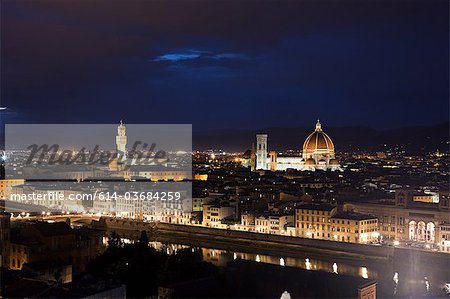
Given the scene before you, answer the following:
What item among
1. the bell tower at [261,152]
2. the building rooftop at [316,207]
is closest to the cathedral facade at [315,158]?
the bell tower at [261,152]

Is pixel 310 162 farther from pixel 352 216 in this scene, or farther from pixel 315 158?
pixel 352 216

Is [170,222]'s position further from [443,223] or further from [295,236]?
[443,223]

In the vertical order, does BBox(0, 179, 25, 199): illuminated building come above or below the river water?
above

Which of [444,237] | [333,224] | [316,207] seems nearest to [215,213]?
[316,207]

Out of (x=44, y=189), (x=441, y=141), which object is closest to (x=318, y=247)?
(x=44, y=189)

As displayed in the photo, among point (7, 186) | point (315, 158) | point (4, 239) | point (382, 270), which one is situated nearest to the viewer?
point (4, 239)

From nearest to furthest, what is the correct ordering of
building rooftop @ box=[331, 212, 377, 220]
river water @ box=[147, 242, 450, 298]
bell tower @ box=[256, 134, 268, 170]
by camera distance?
river water @ box=[147, 242, 450, 298] < building rooftop @ box=[331, 212, 377, 220] < bell tower @ box=[256, 134, 268, 170]

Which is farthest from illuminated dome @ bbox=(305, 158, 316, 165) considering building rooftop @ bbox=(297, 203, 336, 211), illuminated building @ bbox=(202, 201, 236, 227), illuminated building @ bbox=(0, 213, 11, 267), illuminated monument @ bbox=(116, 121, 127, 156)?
illuminated building @ bbox=(0, 213, 11, 267)

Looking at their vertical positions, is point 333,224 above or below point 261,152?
below

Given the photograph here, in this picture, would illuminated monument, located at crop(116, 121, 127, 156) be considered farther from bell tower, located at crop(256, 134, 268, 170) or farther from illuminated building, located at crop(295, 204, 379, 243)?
illuminated building, located at crop(295, 204, 379, 243)
